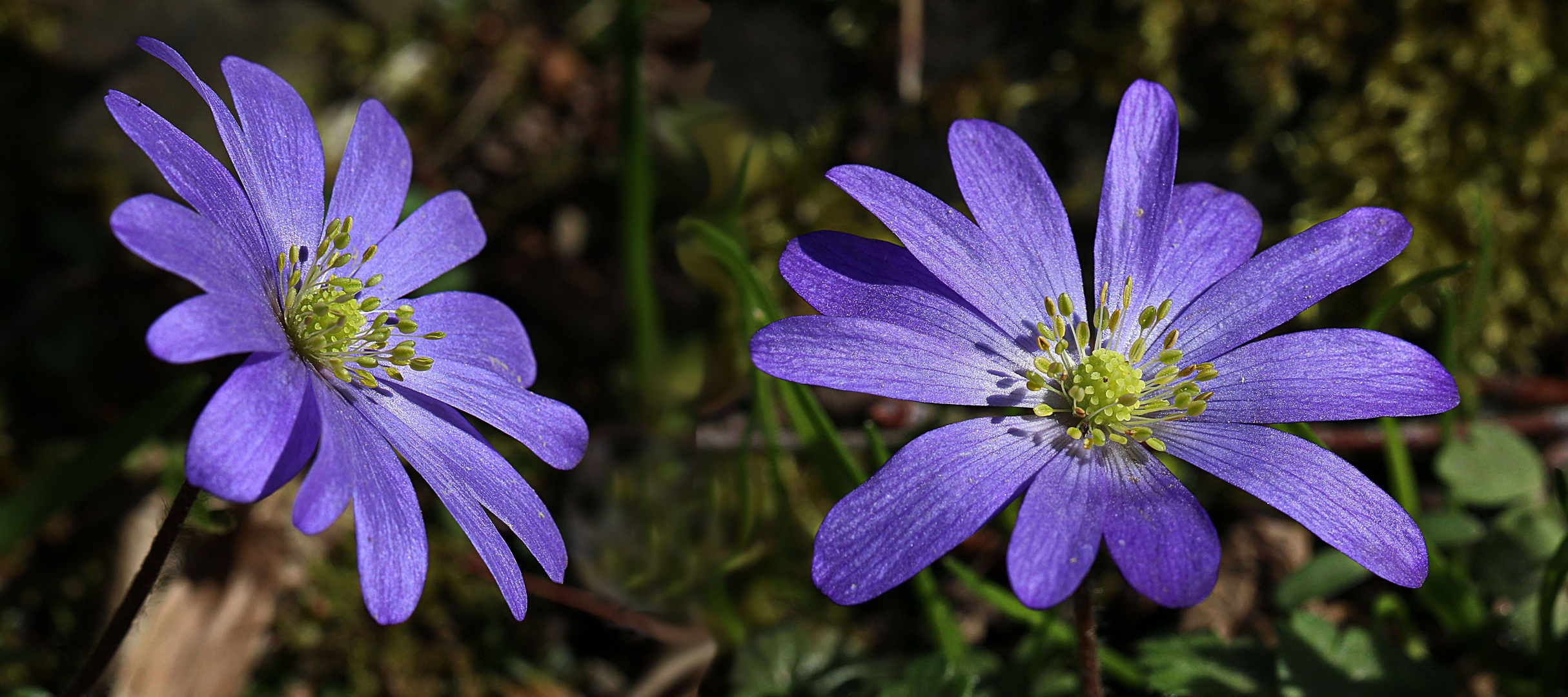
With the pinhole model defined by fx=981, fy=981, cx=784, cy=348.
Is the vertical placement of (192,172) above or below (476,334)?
above

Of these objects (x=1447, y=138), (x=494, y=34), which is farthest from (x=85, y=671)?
(x=1447, y=138)

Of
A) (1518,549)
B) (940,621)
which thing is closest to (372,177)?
(940,621)

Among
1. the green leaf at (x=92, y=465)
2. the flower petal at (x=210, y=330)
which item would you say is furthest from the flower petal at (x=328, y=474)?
the green leaf at (x=92, y=465)

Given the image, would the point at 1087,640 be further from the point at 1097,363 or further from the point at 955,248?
the point at 955,248

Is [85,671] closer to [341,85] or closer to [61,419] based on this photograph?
[61,419]

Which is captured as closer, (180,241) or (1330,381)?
(180,241)

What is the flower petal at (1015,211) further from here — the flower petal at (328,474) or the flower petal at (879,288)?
the flower petal at (328,474)
